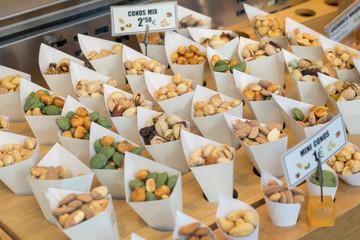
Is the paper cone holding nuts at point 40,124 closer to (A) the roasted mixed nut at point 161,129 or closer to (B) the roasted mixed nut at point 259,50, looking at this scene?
(A) the roasted mixed nut at point 161,129

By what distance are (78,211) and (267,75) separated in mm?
1072

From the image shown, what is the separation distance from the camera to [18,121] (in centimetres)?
222

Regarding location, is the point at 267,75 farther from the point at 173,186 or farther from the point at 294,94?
the point at 173,186

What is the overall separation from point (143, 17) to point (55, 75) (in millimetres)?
441

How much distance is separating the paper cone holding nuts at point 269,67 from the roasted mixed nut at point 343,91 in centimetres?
27

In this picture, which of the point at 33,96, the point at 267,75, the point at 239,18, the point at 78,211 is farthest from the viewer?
the point at 239,18

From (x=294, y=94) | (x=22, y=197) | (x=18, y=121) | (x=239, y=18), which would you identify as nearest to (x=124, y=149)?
(x=22, y=197)

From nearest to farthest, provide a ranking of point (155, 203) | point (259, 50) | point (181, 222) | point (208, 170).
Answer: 1. point (181, 222)
2. point (155, 203)
3. point (208, 170)
4. point (259, 50)

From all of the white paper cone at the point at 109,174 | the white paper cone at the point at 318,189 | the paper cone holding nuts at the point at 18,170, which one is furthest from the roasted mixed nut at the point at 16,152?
the white paper cone at the point at 318,189

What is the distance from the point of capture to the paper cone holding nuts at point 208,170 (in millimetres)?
1641

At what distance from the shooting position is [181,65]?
2.20m

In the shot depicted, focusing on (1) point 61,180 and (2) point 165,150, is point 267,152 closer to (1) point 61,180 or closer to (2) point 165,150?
(2) point 165,150

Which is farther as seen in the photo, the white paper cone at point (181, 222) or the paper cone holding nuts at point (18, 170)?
the paper cone holding nuts at point (18, 170)

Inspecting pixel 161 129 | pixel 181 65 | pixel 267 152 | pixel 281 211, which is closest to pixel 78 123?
pixel 161 129
